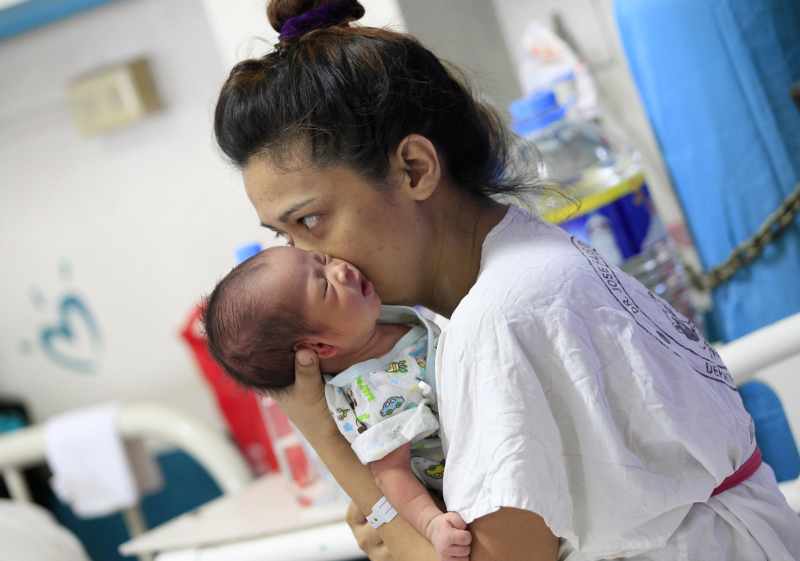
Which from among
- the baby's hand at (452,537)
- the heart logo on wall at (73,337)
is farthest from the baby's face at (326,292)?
the heart logo on wall at (73,337)

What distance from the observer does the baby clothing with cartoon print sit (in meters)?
1.01

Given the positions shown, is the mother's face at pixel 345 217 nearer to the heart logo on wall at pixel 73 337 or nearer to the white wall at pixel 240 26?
the white wall at pixel 240 26

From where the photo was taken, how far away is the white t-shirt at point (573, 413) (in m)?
0.89

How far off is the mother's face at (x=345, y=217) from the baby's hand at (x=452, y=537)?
26 centimetres

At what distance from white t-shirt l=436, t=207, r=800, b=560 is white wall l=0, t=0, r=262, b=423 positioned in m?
1.39

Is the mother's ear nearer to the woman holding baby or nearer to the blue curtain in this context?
the woman holding baby

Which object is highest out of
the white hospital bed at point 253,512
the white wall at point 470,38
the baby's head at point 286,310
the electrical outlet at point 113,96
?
the electrical outlet at point 113,96

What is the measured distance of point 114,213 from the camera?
2377 millimetres

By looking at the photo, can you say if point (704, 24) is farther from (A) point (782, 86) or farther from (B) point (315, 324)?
(B) point (315, 324)

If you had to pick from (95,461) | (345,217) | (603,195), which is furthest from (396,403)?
(95,461)

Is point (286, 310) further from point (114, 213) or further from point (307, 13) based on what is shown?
point (114, 213)

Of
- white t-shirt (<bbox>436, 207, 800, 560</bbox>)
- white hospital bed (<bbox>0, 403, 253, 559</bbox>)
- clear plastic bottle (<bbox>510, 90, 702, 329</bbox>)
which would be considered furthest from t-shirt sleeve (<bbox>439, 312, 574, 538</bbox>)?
white hospital bed (<bbox>0, 403, 253, 559</bbox>)

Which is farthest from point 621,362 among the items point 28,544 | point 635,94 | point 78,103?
point 78,103

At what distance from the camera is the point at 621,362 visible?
3.04ft
